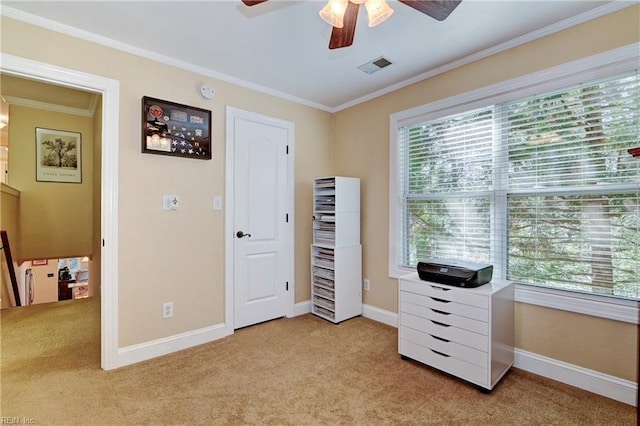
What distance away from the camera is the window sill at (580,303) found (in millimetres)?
1818

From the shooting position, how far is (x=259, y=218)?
3.10 metres

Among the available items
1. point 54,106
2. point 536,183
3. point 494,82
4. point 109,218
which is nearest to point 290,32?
point 494,82

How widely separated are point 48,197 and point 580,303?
597 centimetres

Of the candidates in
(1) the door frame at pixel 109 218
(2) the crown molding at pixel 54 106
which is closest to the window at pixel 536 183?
(1) the door frame at pixel 109 218

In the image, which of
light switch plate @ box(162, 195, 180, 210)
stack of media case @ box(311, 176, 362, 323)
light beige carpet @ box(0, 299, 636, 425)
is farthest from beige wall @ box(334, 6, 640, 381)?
light switch plate @ box(162, 195, 180, 210)

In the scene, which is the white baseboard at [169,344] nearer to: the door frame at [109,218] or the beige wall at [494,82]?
the door frame at [109,218]

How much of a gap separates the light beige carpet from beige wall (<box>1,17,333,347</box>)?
0.39 metres

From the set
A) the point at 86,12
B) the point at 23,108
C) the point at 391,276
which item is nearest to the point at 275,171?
the point at 391,276

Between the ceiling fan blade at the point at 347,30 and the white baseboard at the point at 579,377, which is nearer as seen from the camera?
the ceiling fan blade at the point at 347,30

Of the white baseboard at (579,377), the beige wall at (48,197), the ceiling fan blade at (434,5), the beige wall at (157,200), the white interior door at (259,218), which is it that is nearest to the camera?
the ceiling fan blade at (434,5)

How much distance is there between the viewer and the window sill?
71.6 inches

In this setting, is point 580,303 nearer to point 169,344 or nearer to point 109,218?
point 169,344

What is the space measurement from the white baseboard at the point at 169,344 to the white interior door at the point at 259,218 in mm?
217

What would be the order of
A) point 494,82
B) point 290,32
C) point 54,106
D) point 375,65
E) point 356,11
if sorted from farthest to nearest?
point 54,106 → point 375,65 → point 494,82 → point 290,32 → point 356,11
